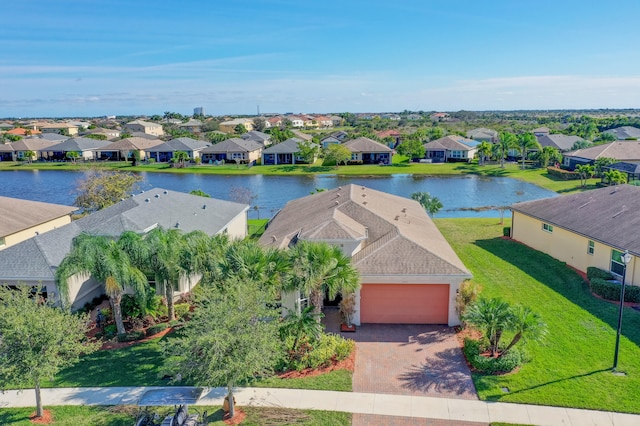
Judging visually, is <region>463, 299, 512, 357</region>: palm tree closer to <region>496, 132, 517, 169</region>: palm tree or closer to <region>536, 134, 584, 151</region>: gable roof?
<region>496, 132, 517, 169</region>: palm tree

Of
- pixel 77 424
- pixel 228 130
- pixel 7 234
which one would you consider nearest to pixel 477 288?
pixel 77 424

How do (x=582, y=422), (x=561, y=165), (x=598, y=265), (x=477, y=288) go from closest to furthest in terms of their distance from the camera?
(x=582, y=422) < (x=477, y=288) < (x=598, y=265) < (x=561, y=165)

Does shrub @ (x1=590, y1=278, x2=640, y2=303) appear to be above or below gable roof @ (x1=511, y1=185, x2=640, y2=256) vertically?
below

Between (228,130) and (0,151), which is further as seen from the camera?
(228,130)

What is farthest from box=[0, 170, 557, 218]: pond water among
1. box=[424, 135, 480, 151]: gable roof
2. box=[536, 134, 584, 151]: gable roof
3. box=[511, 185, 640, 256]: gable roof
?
box=[536, 134, 584, 151]: gable roof

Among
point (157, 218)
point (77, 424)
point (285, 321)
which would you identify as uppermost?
point (157, 218)

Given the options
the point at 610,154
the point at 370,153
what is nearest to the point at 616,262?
the point at 610,154

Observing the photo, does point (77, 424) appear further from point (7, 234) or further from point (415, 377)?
point (7, 234)

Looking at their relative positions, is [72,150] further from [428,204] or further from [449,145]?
[428,204]
